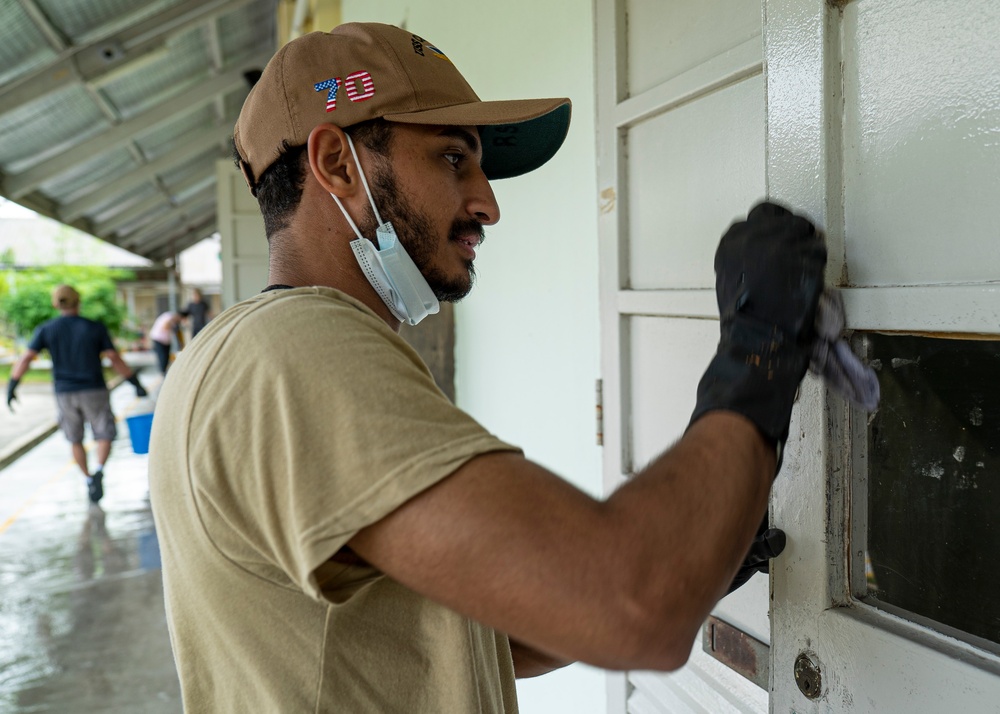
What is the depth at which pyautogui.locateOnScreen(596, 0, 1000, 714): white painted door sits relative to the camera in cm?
88

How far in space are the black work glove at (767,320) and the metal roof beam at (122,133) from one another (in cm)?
983

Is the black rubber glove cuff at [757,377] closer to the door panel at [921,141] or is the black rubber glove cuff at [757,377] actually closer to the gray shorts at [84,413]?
the door panel at [921,141]

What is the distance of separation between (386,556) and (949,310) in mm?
687

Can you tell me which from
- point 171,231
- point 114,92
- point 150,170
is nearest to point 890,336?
point 114,92

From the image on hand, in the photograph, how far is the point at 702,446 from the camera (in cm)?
81

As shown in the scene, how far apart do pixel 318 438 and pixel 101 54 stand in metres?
7.43

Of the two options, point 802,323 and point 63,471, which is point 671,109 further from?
point 63,471

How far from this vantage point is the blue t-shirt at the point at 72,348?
656cm

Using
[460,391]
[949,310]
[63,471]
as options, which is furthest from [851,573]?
[63,471]

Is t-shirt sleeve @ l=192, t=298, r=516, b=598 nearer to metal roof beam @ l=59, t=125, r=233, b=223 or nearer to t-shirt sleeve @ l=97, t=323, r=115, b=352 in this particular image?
t-shirt sleeve @ l=97, t=323, r=115, b=352

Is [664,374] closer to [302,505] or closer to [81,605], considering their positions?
[302,505]

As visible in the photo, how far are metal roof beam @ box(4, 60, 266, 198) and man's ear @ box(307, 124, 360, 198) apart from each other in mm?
9369

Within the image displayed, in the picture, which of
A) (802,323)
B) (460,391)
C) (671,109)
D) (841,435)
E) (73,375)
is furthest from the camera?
(73,375)

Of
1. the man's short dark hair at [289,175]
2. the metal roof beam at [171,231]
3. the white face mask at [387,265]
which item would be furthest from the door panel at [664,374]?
the metal roof beam at [171,231]
